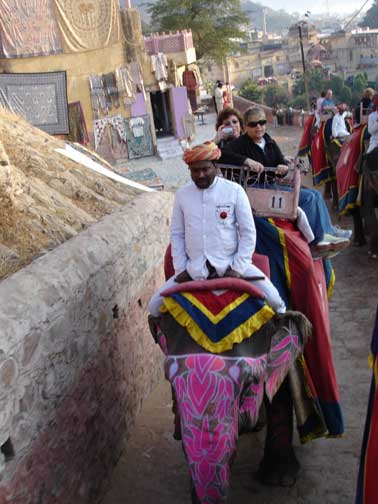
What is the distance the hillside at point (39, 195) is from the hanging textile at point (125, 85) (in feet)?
53.1

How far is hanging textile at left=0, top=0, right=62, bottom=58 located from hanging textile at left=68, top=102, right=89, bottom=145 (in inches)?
79.2

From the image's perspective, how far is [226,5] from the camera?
43688mm

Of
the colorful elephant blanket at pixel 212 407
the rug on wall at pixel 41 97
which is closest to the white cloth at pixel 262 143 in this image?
the colorful elephant blanket at pixel 212 407

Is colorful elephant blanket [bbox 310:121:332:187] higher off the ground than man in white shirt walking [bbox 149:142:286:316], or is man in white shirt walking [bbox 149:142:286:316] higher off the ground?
man in white shirt walking [bbox 149:142:286:316]

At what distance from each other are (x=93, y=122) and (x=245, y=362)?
21074 mm

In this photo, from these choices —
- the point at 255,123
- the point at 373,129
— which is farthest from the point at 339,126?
the point at 255,123

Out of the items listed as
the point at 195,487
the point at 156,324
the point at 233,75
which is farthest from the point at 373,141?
the point at 233,75

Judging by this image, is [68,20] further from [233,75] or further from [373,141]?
[233,75]

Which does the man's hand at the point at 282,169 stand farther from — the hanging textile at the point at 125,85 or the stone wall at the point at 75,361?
the hanging textile at the point at 125,85

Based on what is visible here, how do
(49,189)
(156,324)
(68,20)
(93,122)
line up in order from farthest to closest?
(93,122), (68,20), (49,189), (156,324)

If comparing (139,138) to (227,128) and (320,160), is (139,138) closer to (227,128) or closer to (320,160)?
(320,160)

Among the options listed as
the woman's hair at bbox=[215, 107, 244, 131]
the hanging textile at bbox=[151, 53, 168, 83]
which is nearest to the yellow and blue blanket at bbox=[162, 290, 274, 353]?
the woman's hair at bbox=[215, 107, 244, 131]

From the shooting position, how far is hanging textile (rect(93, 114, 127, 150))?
23.6 m

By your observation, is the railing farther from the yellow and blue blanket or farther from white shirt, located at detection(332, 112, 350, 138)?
the yellow and blue blanket
